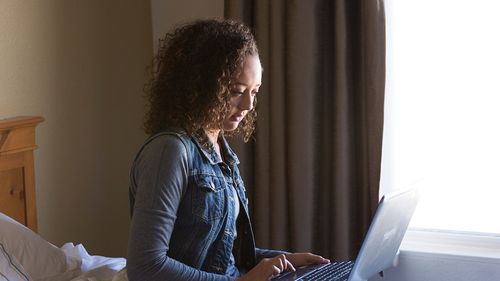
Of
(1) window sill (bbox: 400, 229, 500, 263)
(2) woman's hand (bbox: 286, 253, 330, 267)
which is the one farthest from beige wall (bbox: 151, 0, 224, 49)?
(2) woman's hand (bbox: 286, 253, 330, 267)

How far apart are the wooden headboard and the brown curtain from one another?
789 mm

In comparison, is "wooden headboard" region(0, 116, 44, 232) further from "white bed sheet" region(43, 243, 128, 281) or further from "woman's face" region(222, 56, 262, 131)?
"woman's face" region(222, 56, 262, 131)

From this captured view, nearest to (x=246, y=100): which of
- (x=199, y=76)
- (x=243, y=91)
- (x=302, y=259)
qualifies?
(x=243, y=91)

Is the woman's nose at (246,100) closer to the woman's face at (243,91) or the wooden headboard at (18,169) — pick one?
the woman's face at (243,91)

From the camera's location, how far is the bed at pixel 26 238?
2.15 meters

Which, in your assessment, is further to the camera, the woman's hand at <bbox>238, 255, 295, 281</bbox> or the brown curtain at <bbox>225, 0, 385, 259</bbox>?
the brown curtain at <bbox>225, 0, 385, 259</bbox>

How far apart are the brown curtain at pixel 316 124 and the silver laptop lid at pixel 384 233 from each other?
1102 mm

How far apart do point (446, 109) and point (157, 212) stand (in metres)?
1.56

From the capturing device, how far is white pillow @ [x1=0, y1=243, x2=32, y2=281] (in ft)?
6.82

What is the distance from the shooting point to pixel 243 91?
173cm

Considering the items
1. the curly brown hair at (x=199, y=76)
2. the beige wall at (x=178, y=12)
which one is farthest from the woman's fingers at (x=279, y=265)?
the beige wall at (x=178, y=12)

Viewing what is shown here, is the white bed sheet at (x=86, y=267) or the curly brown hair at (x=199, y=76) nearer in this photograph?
the curly brown hair at (x=199, y=76)

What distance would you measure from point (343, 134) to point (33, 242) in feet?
3.79

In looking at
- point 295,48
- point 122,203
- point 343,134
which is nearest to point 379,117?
point 343,134
